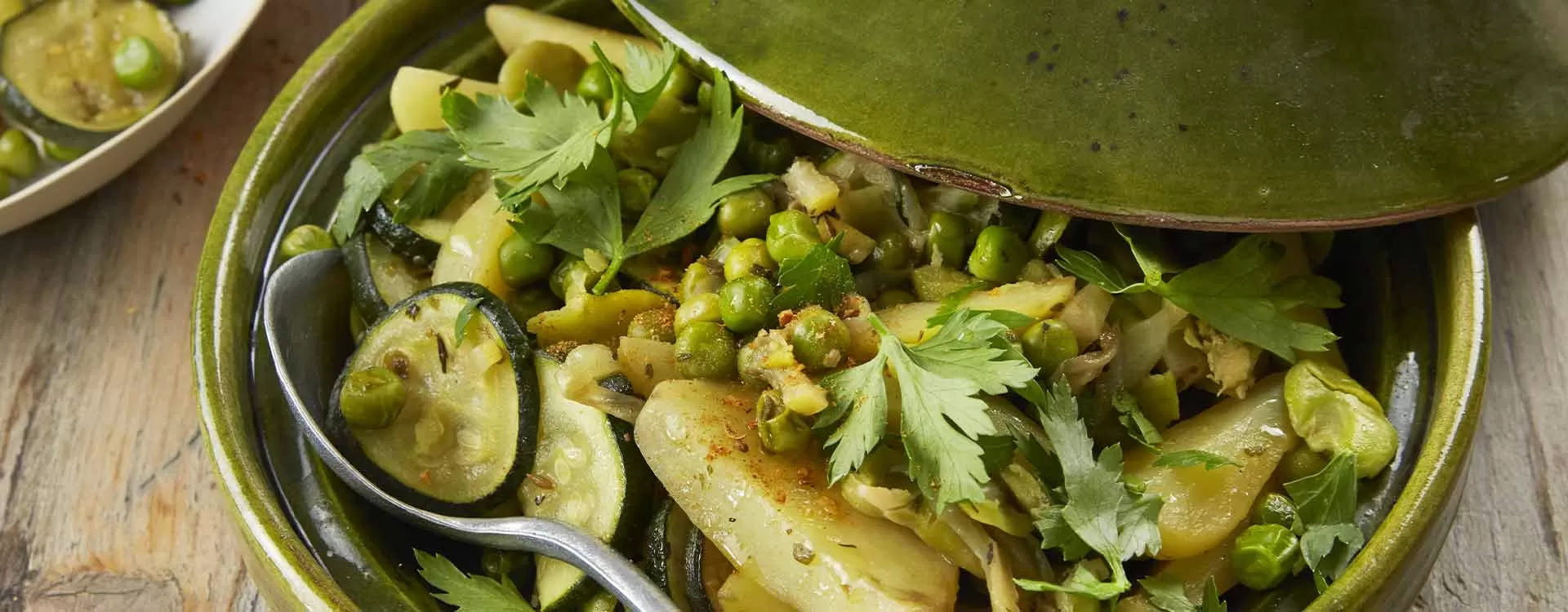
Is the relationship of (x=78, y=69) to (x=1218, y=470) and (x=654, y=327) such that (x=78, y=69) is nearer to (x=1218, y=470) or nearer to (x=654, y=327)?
(x=654, y=327)

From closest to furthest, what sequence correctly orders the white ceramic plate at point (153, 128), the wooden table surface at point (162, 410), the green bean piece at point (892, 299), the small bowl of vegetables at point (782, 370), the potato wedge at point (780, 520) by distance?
the potato wedge at point (780, 520) → the small bowl of vegetables at point (782, 370) → the green bean piece at point (892, 299) → the wooden table surface at point (162, 410) → the white ceramic plate at point (153, 128)

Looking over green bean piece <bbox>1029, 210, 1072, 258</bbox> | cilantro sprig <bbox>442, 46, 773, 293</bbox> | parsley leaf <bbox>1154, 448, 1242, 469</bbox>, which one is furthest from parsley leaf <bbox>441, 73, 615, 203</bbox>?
parsley leaf <bbox>1154, 448, 1242, 469</bbox>

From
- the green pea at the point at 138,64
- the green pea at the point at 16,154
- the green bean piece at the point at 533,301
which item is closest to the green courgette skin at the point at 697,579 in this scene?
the green bean piece at the point at 533,301

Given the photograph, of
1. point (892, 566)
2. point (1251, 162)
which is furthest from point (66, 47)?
point (1251, 162)

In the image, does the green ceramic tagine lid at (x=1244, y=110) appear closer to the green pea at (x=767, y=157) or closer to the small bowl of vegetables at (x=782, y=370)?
the small bowl of vegetables at (x=782, y=370)

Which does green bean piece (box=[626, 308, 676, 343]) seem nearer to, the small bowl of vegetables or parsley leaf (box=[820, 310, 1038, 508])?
the small bowl of vegetables
